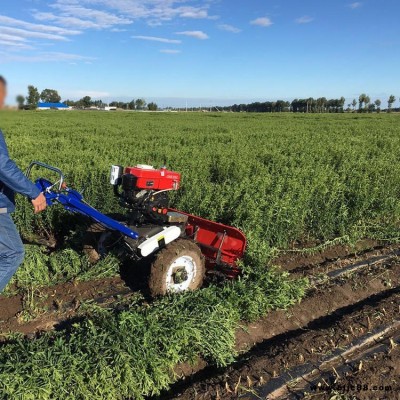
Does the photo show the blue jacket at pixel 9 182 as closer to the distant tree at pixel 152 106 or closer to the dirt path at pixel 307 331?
the dirt path at pixel 307 331

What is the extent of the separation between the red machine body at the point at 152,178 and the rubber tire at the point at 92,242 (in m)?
0.92

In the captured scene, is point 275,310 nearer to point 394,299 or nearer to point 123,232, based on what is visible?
point 394,299

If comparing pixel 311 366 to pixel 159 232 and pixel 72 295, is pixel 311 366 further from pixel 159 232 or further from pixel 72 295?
pixel 72 295

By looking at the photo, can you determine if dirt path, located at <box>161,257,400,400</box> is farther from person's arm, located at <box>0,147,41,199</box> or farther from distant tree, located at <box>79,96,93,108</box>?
distant tree, located at <box>79,96,93,108</box>

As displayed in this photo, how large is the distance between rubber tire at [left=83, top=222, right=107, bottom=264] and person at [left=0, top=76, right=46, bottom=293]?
4.42 ft

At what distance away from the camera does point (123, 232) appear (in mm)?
4203

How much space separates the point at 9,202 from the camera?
135 inches

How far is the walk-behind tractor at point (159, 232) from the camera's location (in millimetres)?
4117

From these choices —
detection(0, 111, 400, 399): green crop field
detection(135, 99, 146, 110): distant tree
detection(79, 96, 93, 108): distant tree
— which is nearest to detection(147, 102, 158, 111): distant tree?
detection(135, 99, 146, 110): distant tree

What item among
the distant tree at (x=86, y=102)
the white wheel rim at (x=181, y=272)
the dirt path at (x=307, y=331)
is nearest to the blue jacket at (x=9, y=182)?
the white wheel rim at (x=181, y=272)

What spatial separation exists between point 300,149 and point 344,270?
31.4 ft

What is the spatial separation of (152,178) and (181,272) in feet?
3.30

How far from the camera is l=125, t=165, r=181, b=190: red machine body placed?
4.18m

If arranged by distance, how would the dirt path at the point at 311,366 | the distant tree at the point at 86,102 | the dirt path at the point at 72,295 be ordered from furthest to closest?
1. the distant tree at the point at 86,102
2. the dirt path at the point at 72,295
3. the dirt path at the point at 311,366
